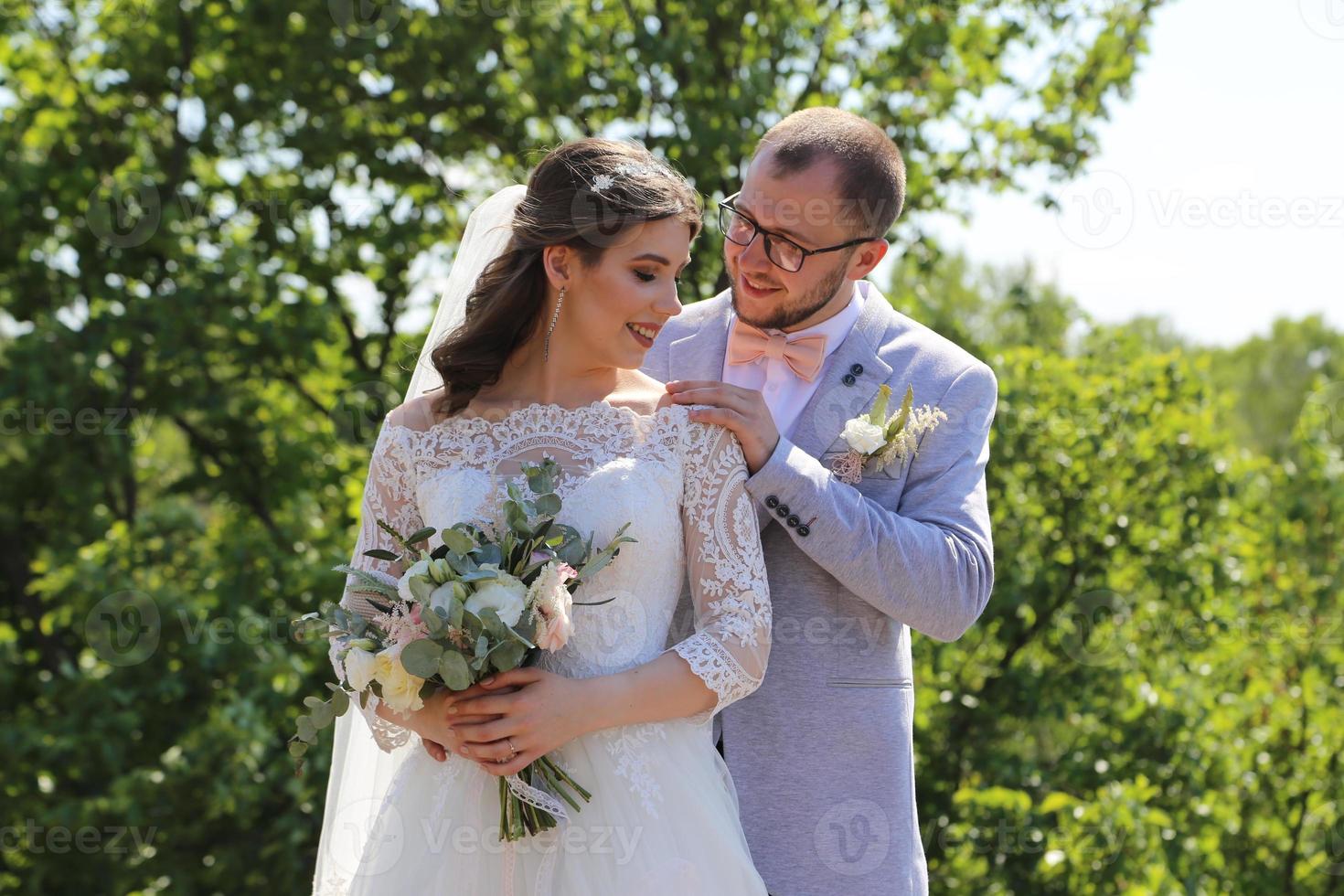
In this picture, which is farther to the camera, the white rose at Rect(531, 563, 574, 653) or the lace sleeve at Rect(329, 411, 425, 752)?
the lace sleeve at Rect(329, 411, 425, 752)

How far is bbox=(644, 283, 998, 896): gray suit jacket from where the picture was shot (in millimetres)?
2971

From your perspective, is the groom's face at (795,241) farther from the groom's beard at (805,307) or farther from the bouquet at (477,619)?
the bouquet at (477,619)

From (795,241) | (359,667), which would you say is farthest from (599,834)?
(795,241)

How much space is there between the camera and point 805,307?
3.35m

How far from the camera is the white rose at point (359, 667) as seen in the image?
2643mm

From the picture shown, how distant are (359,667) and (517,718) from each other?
34 centimetres

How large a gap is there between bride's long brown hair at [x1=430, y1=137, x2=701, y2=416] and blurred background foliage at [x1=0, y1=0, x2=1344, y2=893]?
2.81 metres

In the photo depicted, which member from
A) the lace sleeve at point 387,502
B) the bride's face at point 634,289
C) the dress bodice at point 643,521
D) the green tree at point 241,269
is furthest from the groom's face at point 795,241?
the green tree at point 241,269

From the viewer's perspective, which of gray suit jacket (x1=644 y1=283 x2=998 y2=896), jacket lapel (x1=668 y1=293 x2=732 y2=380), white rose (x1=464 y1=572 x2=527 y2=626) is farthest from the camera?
jacket lapel (x1=668 y1=293 x2=732 y2=380)

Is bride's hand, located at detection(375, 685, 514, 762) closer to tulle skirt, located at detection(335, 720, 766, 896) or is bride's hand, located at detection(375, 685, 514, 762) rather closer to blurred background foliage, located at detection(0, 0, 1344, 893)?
tulle skirt, located at detection(335, 720, 766, 896)

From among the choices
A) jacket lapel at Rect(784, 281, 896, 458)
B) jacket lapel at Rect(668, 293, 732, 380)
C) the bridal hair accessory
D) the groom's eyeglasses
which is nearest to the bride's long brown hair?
the bridal hair accessory

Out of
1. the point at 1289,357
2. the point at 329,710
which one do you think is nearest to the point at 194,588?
the point at 329,710

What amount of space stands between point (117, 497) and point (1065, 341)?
563 cm

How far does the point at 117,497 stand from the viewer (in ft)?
24.1
